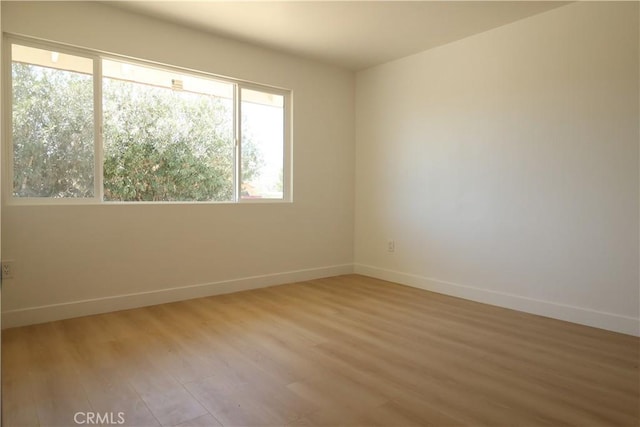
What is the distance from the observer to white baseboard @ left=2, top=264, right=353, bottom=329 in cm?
294

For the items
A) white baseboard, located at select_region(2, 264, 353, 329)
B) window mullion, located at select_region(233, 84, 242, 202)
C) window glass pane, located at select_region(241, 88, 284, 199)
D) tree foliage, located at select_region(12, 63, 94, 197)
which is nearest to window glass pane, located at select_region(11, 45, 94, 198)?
tree foliage, located at select_region(12, 63, 94, 197)

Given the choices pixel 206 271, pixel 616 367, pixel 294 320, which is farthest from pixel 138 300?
pixel 616 367

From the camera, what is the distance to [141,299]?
11.3ft

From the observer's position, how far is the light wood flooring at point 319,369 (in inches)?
69.9

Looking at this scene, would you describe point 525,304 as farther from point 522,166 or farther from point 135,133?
point 135,133

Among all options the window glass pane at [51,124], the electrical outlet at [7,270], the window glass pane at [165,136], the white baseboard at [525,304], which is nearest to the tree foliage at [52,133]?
the window glass pane at [51,124]

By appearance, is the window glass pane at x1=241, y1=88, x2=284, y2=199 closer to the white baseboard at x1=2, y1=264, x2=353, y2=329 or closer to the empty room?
the empty room

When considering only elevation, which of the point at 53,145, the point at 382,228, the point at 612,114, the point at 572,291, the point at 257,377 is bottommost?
the point at 257,377

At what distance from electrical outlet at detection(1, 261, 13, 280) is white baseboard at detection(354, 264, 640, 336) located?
3600mm

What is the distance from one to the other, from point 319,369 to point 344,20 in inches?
115

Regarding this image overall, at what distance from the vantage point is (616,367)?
2.28 meters

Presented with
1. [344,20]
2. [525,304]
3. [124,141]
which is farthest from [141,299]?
[525,304]

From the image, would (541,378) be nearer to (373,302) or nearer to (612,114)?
(373,302)

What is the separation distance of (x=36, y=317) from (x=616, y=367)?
13.1ft
